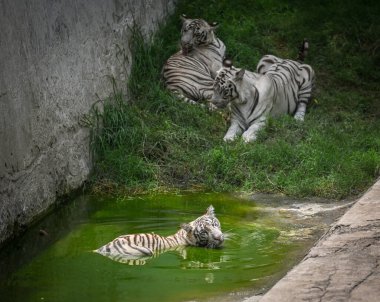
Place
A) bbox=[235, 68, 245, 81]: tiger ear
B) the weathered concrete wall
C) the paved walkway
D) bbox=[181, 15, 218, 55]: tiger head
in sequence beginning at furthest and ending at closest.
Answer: bbox=[181, 15, 218, 55]: tiger head, bbox=[235, 68, 245, 81]: tiger ear, the weathered concrete wall, the paved walkway

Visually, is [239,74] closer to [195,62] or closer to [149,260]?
[195,62]

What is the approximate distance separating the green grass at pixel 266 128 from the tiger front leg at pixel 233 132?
0.33ft

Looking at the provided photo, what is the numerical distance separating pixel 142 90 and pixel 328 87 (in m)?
2.44

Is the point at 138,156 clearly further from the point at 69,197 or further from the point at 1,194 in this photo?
the point at 1,194

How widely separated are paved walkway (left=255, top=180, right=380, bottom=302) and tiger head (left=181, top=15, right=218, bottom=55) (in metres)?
6.13

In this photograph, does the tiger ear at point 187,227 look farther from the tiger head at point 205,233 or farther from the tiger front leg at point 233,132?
the tiger front leg at point 233,132

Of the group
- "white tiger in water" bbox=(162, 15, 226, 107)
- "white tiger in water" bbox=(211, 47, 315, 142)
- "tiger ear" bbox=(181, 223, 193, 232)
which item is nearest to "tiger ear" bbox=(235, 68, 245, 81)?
"white tiger in water" bbox=(211, 47, 315, 142)

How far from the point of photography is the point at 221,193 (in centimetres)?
913

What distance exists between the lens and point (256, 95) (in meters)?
11.0

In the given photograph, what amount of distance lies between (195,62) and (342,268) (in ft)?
23.4

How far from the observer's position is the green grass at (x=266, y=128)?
9.28 metres

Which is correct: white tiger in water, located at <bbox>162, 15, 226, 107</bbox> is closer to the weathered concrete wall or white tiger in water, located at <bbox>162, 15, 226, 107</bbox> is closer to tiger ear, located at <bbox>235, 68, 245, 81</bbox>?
tiger ear, located at <bbox>235, 68, 245, 81</bbox>

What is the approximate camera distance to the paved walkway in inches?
188

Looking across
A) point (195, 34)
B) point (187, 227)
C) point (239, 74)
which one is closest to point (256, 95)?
point (239, 74)
